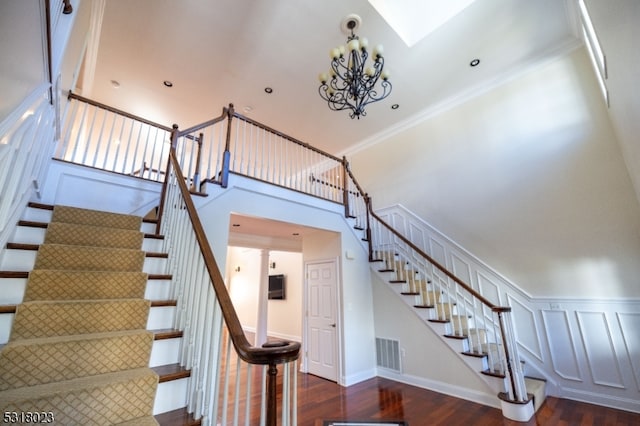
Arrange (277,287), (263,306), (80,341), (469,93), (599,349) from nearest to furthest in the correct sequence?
1. (80,341)
2. (599,349)
3. (469,93)
4. (263,306)
5. (277,287)

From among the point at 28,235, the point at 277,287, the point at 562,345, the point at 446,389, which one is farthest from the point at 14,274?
the point at 277,287

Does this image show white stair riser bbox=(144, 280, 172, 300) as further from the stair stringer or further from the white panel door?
the stair stringer

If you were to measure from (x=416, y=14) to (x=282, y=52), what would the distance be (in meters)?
2.04

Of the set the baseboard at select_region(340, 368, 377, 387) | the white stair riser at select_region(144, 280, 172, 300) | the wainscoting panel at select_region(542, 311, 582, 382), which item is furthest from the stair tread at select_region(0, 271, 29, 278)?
the wainscoting panel at select_region(542, 311, 582, 382)

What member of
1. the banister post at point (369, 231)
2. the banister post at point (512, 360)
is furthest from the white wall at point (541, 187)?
the banister post at point (512, 360)

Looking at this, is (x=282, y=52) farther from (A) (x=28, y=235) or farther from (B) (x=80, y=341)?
(B) (x=80, y=341)

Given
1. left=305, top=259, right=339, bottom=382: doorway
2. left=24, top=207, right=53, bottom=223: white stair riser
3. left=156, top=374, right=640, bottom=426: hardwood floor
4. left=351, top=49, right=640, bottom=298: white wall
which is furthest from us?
left=305, top=259, right=339, bottom=382: doorway

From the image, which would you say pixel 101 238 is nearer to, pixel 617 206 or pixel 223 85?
pixel 223 85

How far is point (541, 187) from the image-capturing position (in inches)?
152

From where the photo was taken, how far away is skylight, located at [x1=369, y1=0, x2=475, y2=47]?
355 centimetres

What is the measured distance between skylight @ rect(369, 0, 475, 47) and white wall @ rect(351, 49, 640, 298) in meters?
1.71

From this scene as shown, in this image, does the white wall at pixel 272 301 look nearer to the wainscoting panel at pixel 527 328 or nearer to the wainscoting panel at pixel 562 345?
the wainscoting panel at pixel 527 328

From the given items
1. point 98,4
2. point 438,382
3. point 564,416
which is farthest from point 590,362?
point 98,4

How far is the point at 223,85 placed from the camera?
480 cm
